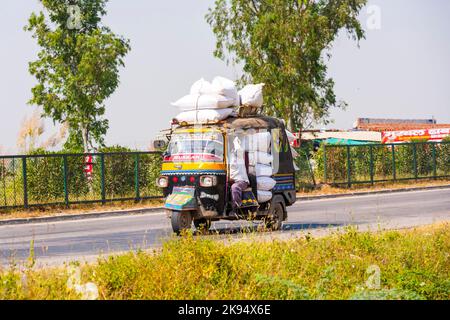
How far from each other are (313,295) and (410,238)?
5404 millimetres

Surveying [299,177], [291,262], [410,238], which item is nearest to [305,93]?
[299,177]

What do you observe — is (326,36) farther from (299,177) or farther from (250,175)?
(250,175)

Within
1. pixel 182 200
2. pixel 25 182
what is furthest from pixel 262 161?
pixel 25 182

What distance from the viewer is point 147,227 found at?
859 inches

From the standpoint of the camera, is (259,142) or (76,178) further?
(76,178)

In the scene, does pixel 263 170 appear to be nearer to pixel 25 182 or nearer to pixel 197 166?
pixel 197 166

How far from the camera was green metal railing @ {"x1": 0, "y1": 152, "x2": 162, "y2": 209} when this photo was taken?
91.9ft

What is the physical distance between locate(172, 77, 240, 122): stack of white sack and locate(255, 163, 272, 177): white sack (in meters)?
1.30

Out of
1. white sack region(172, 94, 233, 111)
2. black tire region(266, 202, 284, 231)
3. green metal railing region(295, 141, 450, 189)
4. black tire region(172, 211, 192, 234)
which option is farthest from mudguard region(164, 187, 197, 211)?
green metal railing region(295, 141, 450, 189)

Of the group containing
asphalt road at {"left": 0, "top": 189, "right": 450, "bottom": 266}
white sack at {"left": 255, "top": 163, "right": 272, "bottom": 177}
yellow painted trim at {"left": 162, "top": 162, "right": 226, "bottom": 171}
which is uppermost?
yellow painted trim at {"left": 162, "top": 162, "right": 226, "bottom": 171}

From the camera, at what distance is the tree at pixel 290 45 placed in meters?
43.6

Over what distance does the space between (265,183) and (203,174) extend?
1.69 metres

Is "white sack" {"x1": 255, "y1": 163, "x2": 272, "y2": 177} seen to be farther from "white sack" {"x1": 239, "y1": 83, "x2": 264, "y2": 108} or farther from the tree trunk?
the tree trunk

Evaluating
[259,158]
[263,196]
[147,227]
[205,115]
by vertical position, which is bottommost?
[147,227]
